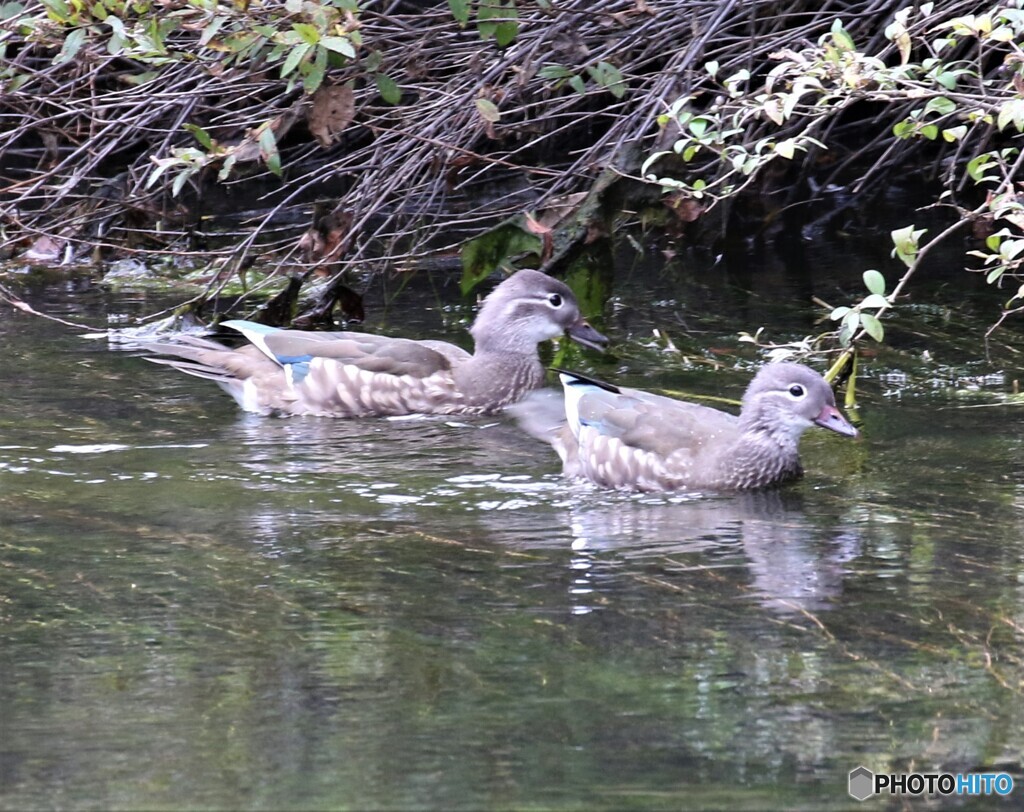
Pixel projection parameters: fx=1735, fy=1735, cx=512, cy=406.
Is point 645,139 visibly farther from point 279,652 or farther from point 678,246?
point 279,652

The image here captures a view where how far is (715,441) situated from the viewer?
7664mm

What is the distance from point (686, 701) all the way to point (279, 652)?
1.30 m

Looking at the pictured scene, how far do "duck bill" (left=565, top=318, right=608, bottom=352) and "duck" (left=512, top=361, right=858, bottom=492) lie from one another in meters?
1.77

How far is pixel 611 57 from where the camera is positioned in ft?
34.7

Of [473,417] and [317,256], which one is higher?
[317,256]

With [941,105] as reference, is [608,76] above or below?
above

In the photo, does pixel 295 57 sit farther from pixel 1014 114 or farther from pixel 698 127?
pixel 1014 114

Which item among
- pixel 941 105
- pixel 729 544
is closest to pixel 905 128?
pixel 941 105

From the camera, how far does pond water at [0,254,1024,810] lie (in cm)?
454

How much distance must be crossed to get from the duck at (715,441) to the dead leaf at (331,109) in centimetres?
244

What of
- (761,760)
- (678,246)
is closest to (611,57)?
(678,246)

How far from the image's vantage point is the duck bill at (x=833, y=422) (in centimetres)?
752

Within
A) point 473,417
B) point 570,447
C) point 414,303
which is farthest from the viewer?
point 414,303

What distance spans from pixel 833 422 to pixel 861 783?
328 centimetres
